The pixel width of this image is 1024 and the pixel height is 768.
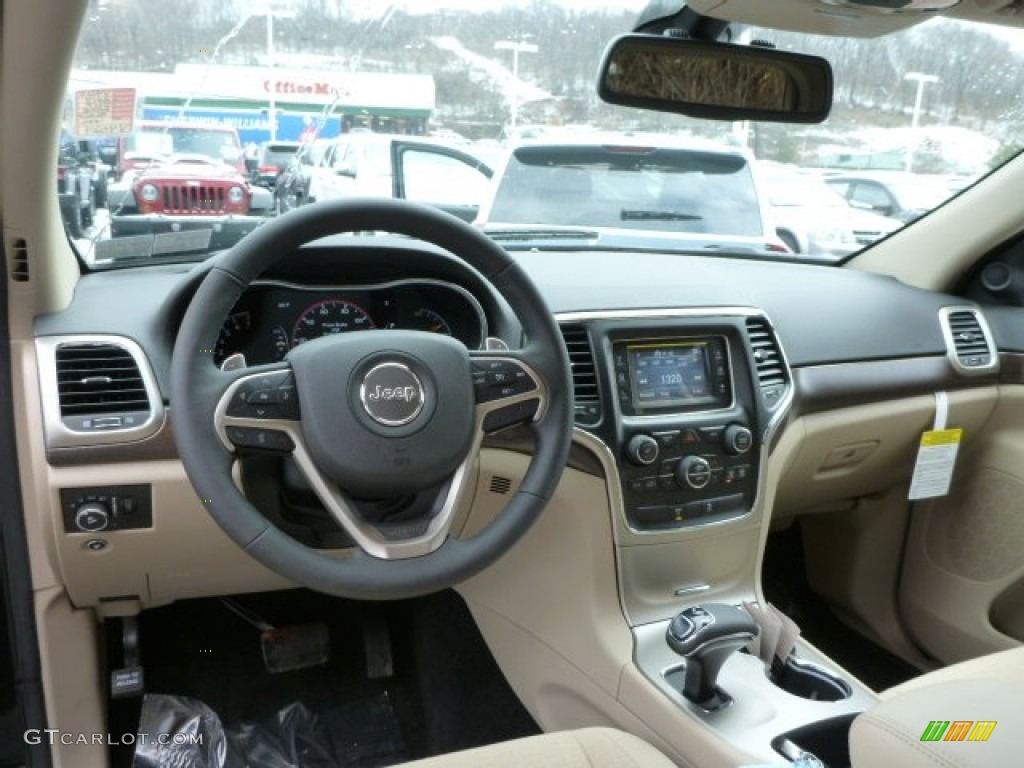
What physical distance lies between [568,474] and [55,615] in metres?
1.08

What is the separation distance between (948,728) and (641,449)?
984mm

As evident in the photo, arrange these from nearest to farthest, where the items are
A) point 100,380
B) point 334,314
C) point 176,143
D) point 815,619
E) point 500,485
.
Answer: point 100,380, point 334,314, point 500,485, point 176,143, point 815,619

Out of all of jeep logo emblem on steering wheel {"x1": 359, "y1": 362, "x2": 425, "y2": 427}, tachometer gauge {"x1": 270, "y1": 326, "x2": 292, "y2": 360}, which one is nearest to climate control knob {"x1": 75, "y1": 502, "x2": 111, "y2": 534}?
tachometer gauge {"x1": 270, "y1": 326, "x2": 292, "y2": 360}

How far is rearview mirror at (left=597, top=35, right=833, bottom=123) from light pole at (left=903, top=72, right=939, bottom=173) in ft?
3.09

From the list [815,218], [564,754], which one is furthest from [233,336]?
[815,218]

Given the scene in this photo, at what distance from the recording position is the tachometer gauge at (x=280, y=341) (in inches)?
69.0

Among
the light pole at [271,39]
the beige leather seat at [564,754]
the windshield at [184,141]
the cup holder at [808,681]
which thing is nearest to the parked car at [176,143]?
the windshield at [184,141]

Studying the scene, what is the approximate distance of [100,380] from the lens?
5.53 ft

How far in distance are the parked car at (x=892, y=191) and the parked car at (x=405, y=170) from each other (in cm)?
132

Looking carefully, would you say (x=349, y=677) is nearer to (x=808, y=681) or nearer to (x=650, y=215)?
(x=808, y=681)

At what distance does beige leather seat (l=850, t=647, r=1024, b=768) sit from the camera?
1.02 m

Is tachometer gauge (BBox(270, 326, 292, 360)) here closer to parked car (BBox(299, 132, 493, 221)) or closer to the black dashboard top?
the black dashboard top

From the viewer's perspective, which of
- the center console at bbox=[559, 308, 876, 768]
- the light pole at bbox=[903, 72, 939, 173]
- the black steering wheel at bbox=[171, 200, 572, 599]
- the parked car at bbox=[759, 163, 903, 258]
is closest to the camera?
the black steering wheel at bbox=[171, 200, 572, 599]

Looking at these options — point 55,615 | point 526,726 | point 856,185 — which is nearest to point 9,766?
point 55,615
